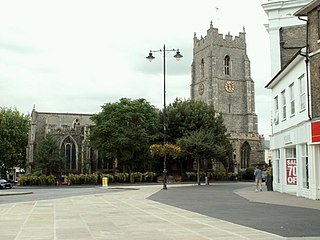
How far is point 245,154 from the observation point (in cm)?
7756

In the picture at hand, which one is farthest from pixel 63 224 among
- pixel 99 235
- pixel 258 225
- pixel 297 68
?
pixel 297 68

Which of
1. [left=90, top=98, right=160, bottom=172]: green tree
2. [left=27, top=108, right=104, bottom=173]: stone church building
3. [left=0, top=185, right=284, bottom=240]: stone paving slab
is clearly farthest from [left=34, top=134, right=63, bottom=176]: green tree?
[left=0, top=185, right=284, bottom=240]: stone paving slab

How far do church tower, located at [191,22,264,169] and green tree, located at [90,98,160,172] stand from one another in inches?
986

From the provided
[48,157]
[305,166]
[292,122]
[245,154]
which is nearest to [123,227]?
[305,166]

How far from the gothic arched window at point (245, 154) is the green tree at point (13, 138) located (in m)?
36.6

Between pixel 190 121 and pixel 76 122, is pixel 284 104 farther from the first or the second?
pixel 76 122

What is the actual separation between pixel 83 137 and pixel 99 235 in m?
61.6

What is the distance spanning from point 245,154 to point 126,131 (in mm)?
27569

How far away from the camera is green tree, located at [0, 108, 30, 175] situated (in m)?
67.1

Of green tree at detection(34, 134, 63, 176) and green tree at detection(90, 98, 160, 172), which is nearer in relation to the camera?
green tree at detection(90, 98, 160, 172)

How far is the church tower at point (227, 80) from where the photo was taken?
84688 millimetres

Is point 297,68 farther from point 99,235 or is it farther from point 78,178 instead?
point 78,178

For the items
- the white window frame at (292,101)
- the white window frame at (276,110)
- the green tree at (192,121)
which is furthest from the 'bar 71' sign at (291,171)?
the green tree at (192,121)

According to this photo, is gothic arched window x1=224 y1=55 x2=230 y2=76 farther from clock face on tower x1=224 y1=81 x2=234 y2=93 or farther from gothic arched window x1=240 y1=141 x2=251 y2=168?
gothic arched window x1=240 y1=141 x2=251 y2=168
